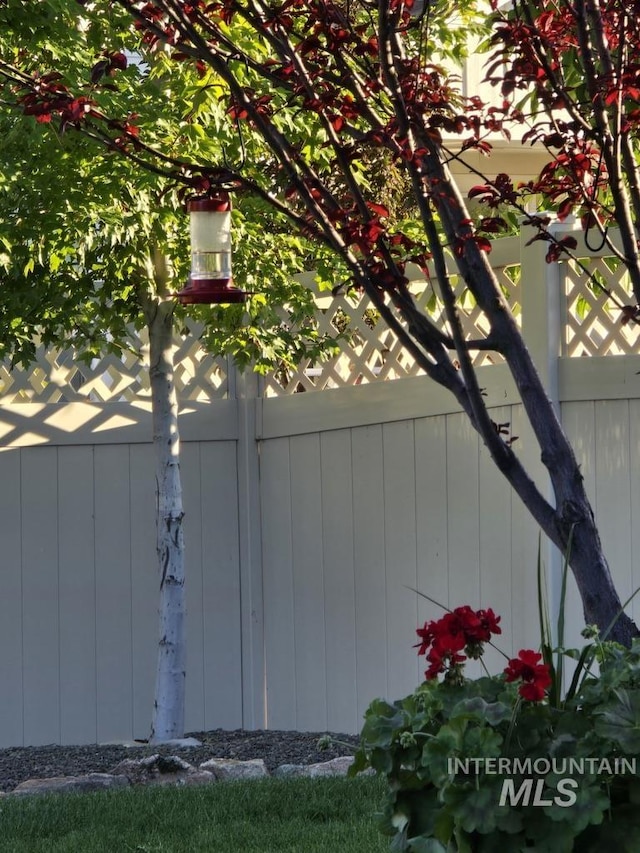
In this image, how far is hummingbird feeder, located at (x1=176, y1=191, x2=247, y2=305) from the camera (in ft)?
11.6

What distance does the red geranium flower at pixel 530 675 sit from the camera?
2.25 m

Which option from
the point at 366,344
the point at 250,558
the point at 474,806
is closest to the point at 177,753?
the point at 250,558

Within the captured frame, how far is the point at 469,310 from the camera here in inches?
215

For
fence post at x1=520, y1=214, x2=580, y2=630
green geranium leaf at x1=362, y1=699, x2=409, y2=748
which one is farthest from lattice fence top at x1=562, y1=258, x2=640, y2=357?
green geranium leaf at x1=362, y1=699, x2=409, y2=748

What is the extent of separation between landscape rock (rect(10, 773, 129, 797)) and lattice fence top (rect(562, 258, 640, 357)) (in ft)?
7.94

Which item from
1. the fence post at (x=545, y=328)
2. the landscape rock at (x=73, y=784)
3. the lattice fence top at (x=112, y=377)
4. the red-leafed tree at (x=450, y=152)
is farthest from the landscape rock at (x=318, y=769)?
the lattice fence top at (x=112, y=377)

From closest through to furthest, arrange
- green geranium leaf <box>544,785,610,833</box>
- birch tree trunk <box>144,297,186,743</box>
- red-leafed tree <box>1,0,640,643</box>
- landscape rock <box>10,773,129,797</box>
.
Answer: green geranium leaf <box>544,785,610,833</box>
red-leafed tree <box>1,0,640,643</box>
landscape rock <box>10,773,129,797</box>
birch tree trunk <box>144,297,186,743</box>

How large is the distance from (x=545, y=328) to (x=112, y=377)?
2597 millimetres

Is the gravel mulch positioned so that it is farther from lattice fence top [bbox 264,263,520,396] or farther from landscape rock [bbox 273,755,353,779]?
lattice fence top [bbox 264,263,520,396]

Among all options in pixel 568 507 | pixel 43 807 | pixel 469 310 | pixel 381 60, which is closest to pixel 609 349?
pixel 469 310

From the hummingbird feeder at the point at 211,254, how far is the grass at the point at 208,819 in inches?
62.1

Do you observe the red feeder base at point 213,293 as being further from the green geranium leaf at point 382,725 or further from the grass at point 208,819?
the grass at point 208,819

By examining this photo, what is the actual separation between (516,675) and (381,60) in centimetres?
159

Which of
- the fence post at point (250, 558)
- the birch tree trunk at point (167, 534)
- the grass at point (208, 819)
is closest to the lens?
the grass at point (208, 819)
